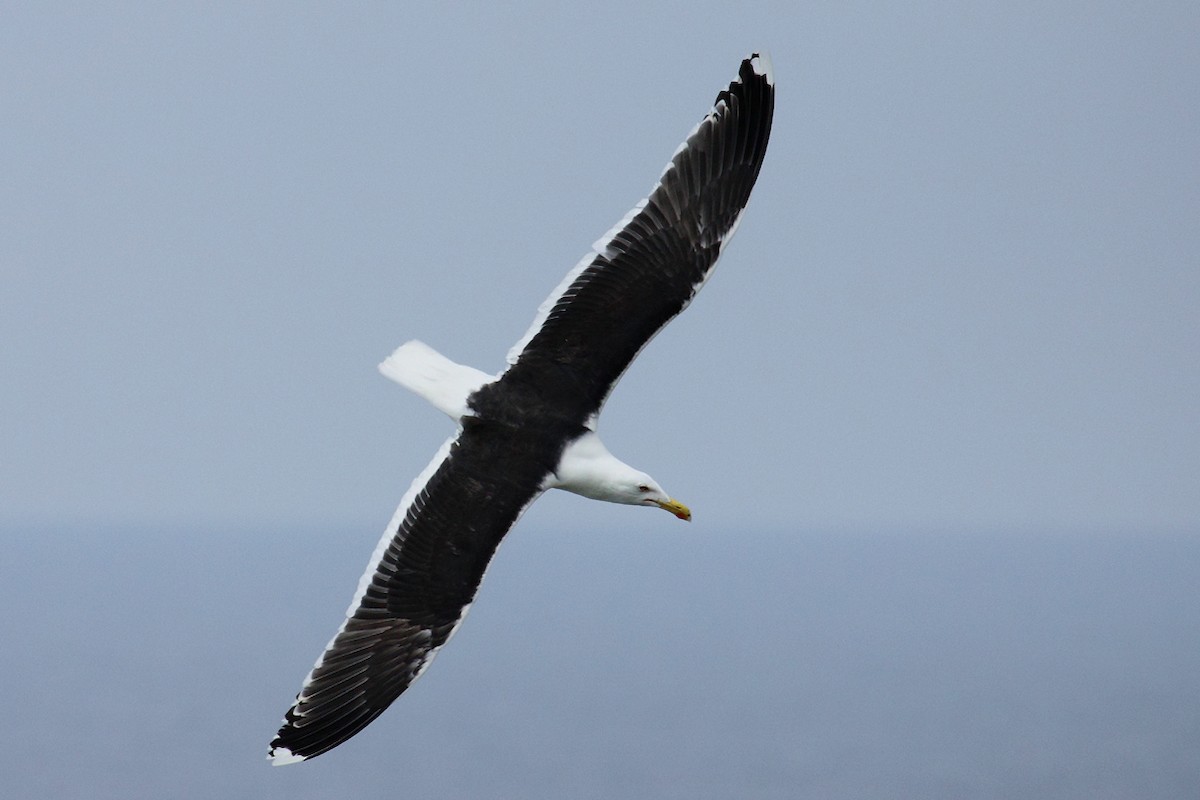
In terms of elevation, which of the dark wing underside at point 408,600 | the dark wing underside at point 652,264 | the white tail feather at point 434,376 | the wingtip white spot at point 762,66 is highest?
the wingtip white spot at point 762,66

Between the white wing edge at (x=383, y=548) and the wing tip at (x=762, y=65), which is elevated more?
the wing tip at (x=762, y=65)

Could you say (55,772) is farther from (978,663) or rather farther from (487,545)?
(487,545)

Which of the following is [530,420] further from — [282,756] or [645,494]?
[282,756]

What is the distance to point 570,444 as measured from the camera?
43.8ft

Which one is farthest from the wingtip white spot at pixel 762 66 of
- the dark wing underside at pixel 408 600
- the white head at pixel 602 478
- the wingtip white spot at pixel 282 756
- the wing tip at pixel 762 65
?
the wingtip white spot at pixel 282 756

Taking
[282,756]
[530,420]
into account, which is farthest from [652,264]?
[282,756]

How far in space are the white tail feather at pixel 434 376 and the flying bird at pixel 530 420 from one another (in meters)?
0.01

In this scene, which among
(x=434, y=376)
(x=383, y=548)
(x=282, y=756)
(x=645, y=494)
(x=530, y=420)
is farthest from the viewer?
(x=645, y=494)

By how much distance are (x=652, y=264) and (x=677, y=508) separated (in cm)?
219

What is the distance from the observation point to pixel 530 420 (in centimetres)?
1325

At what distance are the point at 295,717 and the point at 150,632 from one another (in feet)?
633

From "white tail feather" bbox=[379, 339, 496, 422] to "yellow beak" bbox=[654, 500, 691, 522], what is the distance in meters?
1.93

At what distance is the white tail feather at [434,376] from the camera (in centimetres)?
1327

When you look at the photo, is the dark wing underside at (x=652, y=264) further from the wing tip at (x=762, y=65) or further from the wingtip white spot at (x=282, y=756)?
the wingtip white spot at (x=282, y=756)
